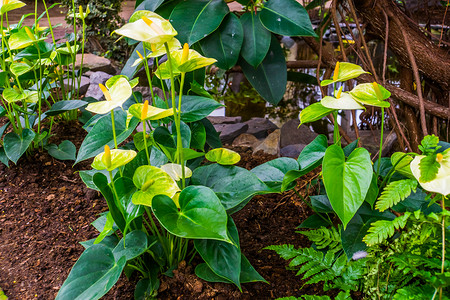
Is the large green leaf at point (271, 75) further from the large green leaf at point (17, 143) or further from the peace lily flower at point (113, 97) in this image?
the large green leaf at point (17, 143)

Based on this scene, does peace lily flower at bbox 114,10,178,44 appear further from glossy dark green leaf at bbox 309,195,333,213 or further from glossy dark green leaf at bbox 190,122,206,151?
glossy dark green leaf at bbox 309,195,333,213

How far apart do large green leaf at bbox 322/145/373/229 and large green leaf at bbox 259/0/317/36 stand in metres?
0.68

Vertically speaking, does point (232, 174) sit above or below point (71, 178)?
above

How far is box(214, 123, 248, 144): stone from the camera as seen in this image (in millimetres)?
2455

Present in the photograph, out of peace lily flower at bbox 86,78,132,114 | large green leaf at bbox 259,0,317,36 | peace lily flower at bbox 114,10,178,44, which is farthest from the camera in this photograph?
large green leaf at bbox 259,0,317,36

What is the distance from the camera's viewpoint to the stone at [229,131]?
2.46 metres

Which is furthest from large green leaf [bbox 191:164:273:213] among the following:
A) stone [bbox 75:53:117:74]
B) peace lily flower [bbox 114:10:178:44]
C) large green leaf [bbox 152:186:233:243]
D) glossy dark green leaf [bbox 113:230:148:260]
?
stone [bbox 75:53:117:74]

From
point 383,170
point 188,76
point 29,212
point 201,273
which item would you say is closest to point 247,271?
point 201,273

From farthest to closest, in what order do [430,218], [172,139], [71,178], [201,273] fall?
[71,178], [172,139], [201,273], [430,218]

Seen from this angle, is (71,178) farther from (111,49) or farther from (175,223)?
(111,49)

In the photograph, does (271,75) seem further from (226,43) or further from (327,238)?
(327,238)

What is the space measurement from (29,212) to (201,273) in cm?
91

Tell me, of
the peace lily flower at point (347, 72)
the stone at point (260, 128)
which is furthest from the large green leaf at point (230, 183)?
the stone at point (260, 128)

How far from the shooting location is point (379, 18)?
2.04m
